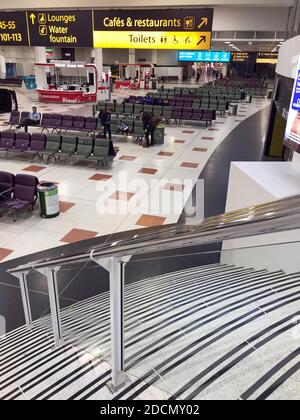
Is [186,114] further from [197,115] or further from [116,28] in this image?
[116,28]

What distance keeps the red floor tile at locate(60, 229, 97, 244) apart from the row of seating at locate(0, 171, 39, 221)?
1.31 meters

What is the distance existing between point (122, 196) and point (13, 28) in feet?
28.6

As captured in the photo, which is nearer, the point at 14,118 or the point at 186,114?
the point at 14,118

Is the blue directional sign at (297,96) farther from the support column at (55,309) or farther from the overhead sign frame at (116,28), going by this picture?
the overhead sign frame at (116,28)

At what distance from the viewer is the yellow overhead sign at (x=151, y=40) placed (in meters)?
11.5

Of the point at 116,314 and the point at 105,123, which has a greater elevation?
the point at 116,314

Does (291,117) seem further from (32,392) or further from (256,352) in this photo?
(32,392)

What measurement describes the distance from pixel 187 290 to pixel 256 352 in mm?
1477

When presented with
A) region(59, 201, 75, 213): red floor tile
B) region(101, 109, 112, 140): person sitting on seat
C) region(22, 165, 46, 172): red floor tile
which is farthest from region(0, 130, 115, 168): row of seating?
region(59, 201, 75, 213): red floor tile

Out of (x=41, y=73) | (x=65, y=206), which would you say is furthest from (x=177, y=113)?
(x=41, y=73)

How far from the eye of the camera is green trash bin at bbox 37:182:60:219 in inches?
282

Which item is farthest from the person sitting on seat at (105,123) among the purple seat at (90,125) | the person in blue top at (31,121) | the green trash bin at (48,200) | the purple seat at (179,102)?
the purple seat at (179,102)

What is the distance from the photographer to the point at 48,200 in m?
7.24

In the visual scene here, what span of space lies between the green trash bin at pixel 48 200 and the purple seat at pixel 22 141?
471 centimetres
